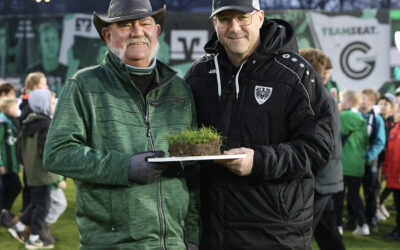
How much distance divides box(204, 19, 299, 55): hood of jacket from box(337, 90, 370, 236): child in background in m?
4.98

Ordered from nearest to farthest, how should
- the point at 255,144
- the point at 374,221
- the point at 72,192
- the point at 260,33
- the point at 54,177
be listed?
the point at 255,144, the point at 260,33, the point at 54,177, the point at 374,221, the point at 72,192

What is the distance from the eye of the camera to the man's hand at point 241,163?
3.03 metres

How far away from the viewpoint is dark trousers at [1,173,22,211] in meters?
9.27

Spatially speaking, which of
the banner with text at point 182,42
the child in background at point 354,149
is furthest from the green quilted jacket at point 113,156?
the banner with text at point 182,42

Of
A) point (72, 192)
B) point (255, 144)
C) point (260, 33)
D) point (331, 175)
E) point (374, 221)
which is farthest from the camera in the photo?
point (72, 192)

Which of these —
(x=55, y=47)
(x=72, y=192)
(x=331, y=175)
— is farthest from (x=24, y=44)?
(x=331, y=175)

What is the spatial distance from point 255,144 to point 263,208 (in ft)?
1.07

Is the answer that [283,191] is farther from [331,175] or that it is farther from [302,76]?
[331,175]

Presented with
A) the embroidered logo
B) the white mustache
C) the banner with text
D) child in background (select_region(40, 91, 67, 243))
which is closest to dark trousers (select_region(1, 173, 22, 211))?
child in background (select_region(40, 91, 67, 243))

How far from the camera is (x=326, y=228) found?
5.74 m

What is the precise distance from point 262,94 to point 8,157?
6419mm

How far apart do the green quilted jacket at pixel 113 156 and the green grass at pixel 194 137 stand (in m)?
0.13

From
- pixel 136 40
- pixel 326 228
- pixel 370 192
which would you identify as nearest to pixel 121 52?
pixel 136 40

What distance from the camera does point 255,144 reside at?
3.30 metres
